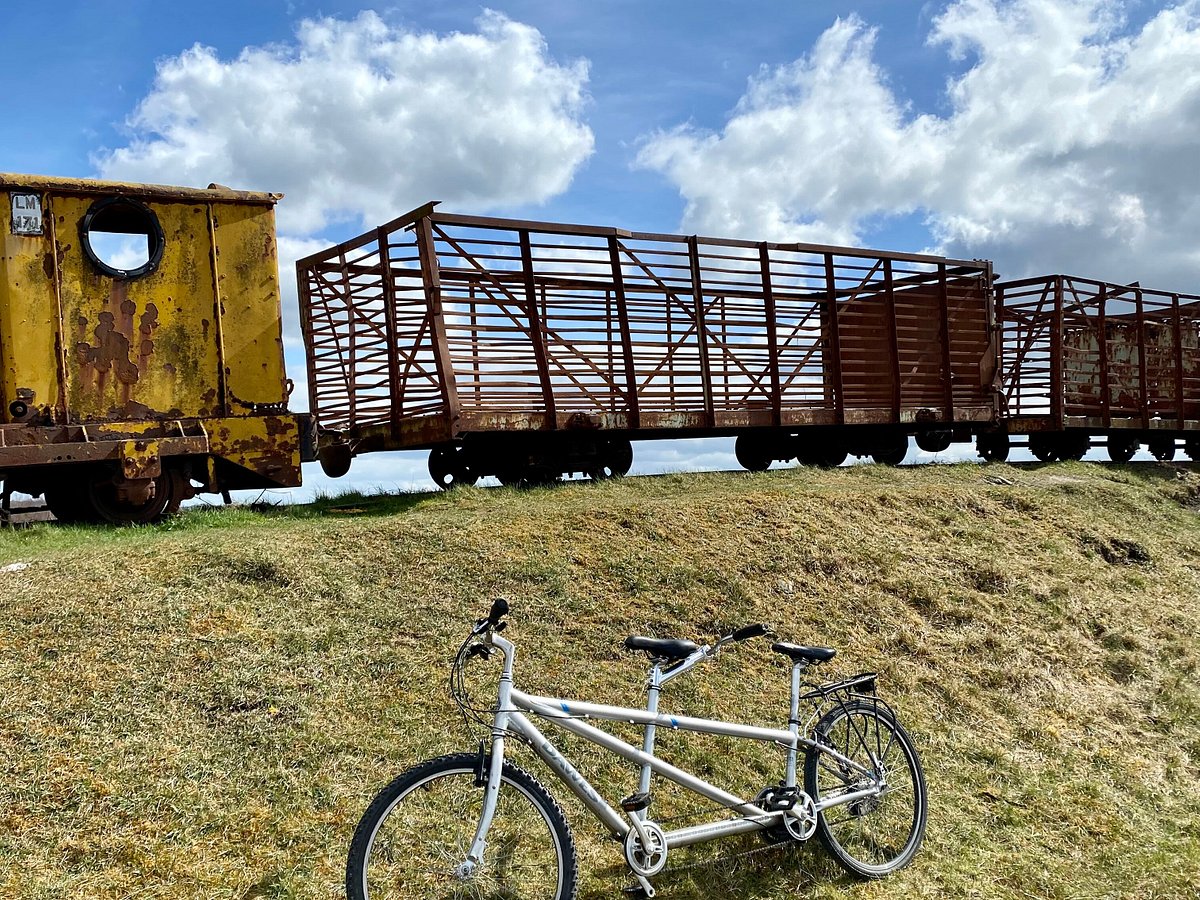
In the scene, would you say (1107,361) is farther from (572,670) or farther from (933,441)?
(572,670)

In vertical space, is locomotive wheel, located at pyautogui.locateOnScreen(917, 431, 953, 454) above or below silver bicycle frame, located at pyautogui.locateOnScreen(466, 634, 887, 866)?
above

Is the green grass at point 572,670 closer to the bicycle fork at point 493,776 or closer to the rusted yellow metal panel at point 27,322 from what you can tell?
the bicycle fork at point 493,776

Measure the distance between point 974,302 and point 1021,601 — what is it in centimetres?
896

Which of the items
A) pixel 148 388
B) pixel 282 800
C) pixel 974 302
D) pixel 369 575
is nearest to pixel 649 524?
pixel 369 575

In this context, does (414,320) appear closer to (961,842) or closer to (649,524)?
(649,524)

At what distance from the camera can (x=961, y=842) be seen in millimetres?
6137

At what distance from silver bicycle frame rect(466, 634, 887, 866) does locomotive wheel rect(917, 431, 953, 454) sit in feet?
39.3

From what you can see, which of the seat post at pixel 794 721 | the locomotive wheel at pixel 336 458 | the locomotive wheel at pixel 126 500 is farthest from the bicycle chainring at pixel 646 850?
the locomotive wheel at pixel 336 458

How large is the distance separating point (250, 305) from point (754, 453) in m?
7.53

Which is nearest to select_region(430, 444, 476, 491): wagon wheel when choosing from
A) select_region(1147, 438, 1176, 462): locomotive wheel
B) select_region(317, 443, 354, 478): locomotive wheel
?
select_region(317, 443, 354, 478): locomotive wheel

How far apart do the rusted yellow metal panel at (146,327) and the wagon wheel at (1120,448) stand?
1674cm

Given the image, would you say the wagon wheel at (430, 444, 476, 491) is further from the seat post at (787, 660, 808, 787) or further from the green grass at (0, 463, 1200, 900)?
the seat post at (787, 660, 808, 787)

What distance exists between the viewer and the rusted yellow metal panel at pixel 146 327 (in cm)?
1013

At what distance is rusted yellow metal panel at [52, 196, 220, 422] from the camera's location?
33.2 ft
